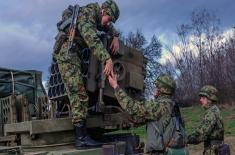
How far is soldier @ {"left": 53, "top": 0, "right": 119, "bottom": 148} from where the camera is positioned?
6078 mm

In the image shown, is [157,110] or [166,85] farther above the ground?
[166,85]

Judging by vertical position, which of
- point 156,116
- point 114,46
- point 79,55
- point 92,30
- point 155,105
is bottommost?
point 156,116

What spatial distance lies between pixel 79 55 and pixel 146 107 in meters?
1.22

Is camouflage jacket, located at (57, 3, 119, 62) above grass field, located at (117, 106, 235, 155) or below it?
above

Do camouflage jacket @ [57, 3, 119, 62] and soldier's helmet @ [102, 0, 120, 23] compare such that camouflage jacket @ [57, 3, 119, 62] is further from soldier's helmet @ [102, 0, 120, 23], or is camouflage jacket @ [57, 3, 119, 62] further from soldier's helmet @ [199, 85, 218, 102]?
soldier's helmet @ [199, 85, 218, 102]

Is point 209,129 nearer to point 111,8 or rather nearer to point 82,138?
point 82,138

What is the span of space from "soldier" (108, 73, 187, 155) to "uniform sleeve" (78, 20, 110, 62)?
267 mm

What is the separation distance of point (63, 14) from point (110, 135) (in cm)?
160

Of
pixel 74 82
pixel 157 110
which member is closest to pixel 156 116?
pixel 157 110

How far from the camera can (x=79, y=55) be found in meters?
6.42

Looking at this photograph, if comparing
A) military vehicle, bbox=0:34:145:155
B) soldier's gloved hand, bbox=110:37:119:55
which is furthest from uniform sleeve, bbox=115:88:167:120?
soldier's gloved hand, bbox=110:37:119:55

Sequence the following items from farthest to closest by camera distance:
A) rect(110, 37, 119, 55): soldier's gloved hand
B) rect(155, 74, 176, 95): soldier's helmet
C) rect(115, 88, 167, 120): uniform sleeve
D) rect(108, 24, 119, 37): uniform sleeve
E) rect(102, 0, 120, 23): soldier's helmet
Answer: rect(108, 24, 119, 37): uniform sleeve → rect(110, 37, 119, 55): soldier's gloved hand → rect(102, 0, 120, 23): soldier's helmet → rect(155, 74, 176, 95): soldier's helmet → rect(115, 88, 167, 120): uniform sleeve

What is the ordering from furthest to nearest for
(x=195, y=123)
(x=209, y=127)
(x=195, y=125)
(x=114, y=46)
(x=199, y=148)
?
(x=195, y=123) < (x=195, y=125) < (x=199, y=148) < (x=209, y=127) < (x=114, y=46)

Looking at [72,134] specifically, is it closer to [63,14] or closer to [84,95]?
[84,95]
